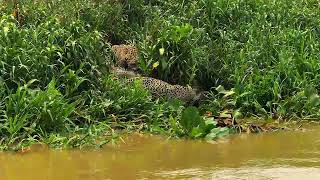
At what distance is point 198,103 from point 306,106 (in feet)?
4.59

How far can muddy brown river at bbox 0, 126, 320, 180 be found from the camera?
477 cm

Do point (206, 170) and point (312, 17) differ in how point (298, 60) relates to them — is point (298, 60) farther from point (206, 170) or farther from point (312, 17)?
point (206, 170)

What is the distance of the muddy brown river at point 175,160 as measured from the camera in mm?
4768

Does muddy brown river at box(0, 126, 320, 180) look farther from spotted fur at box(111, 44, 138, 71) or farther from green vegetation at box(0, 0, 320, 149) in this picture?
spotted fur at box(111, 44, 138, 71)

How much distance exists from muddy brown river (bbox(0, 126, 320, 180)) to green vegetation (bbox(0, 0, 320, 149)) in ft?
0.89

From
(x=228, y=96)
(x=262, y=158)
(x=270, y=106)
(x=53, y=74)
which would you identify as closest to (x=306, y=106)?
(x=270, y=106)

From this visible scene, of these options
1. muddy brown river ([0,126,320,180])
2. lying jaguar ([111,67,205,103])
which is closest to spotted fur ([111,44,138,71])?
lying jaguar ([111,67,205,103])

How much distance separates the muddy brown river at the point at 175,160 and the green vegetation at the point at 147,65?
27 cm

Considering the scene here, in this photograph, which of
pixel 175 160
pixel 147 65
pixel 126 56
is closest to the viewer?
pixel 175 160

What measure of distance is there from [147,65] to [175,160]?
288 centimetres

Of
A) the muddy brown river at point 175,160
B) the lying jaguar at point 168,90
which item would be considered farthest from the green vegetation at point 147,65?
the muddy brown river at point 175,160

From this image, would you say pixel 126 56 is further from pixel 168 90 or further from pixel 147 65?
pixel 168 90

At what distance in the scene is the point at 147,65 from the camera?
26.0 feet

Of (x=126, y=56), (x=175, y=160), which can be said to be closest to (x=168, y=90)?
(x=126, y=56)
